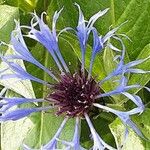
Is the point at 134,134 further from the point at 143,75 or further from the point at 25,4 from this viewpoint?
the point at 25,4

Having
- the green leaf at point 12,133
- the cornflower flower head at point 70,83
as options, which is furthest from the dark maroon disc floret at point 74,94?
the green leaf at point 12,133

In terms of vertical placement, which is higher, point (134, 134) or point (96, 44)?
point (96, 44)

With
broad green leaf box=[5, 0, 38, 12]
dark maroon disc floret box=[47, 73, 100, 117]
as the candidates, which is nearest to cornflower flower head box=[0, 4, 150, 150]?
dark maroon disc floret box=[47, 73, 100, 117]

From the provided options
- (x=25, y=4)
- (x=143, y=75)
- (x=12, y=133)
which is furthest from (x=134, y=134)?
(x=25, y=4)

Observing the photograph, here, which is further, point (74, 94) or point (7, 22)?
point (7, 22)

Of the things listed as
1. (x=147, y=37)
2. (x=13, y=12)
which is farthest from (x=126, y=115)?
(x=13, y=12)

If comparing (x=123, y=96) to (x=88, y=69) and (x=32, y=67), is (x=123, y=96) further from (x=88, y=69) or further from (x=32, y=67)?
(x=32, y=67)

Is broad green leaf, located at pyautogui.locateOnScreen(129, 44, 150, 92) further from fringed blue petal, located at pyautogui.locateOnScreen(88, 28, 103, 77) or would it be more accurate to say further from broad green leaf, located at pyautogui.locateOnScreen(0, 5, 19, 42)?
broad green leaf, located at pyautogui.locateOnScreen(0, 5, 19, 42)
